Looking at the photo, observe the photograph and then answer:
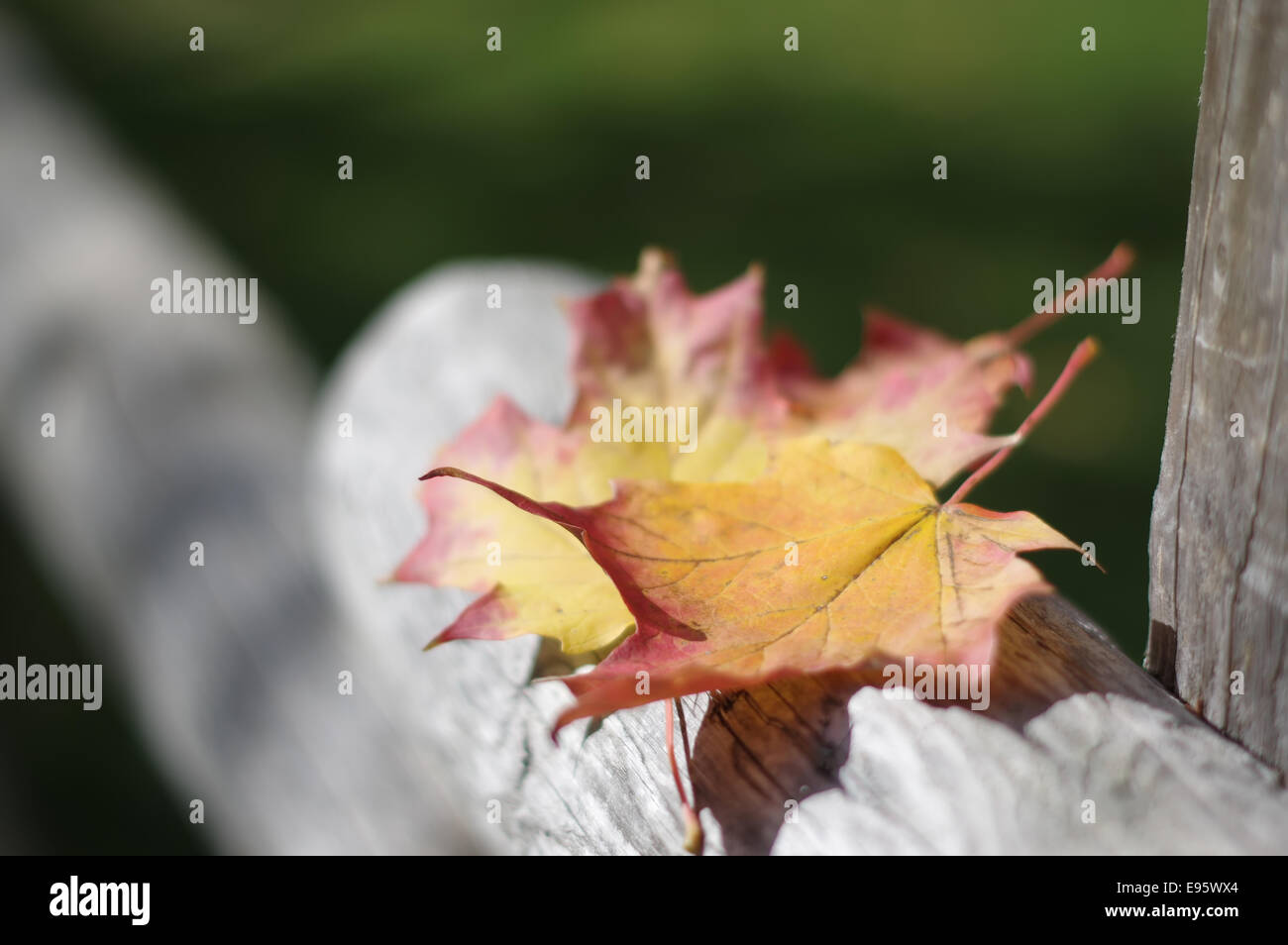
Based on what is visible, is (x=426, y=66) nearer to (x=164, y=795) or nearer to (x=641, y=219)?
Result: (x=641, y=219)

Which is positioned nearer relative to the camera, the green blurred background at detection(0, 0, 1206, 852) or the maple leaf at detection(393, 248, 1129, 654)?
the maple leaf at detection(393, 248, 1129, 654)

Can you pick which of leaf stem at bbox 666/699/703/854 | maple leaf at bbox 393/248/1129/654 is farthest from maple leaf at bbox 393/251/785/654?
leaf stem at bbox 666/699/703/854

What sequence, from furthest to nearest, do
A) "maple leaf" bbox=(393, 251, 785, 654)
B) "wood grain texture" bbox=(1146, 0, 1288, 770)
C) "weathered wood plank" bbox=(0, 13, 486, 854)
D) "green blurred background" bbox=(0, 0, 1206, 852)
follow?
"green blurred background" bbox=(0, 0, 1206, 852), "weathered wood plank" bbox=(0, 13, 486, 854), "maple leaf" bbox=(393, 251, 785, 654), "wood grain texture" bbox=(1146, 0, 1288, 770)

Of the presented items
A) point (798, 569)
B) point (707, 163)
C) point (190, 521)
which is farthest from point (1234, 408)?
point (707, 163)

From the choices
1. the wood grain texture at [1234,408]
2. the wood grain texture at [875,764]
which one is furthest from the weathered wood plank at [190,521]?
the wood grain texture at [1234,408]

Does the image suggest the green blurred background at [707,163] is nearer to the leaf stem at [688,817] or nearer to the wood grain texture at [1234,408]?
the wood grain texture at [1234,408]

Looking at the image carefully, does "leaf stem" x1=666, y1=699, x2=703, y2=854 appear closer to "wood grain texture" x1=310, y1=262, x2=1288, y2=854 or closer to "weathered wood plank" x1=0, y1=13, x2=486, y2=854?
"wood grain texture" x1=310, y1=262, x2=1288, y2=854

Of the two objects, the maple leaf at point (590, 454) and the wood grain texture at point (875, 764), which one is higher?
the maple leaf at point (590, 454)
